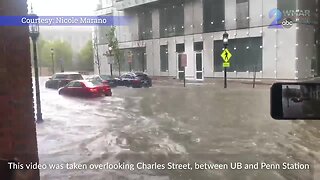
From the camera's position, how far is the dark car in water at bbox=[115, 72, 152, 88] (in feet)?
5.52

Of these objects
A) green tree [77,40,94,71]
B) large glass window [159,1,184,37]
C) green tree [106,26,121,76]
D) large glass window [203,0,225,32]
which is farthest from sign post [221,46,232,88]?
green tree [77,40,94,71]

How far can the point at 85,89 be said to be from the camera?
68.2 inches

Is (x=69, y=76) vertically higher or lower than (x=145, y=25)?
lower

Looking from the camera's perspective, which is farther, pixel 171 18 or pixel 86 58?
pixel 171 18

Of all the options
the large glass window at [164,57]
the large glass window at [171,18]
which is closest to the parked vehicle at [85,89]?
the large glass window at [164,57]

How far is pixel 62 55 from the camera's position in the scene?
1515mm

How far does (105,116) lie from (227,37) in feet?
3.33

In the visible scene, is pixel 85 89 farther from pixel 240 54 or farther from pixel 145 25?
pixel 240 54

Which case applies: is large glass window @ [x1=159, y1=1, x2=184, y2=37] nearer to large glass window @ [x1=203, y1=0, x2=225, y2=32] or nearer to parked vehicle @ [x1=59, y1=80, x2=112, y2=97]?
large glass window @ [x1=203, y1=0, x2=225, y2=32]

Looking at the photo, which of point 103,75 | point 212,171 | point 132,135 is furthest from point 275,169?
point 103,75

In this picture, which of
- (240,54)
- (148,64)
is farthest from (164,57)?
(240,54)

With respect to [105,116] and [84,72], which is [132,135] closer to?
[105,116]

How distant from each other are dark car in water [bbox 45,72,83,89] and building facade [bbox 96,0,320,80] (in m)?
0.16

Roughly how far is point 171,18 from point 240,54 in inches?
15.1
